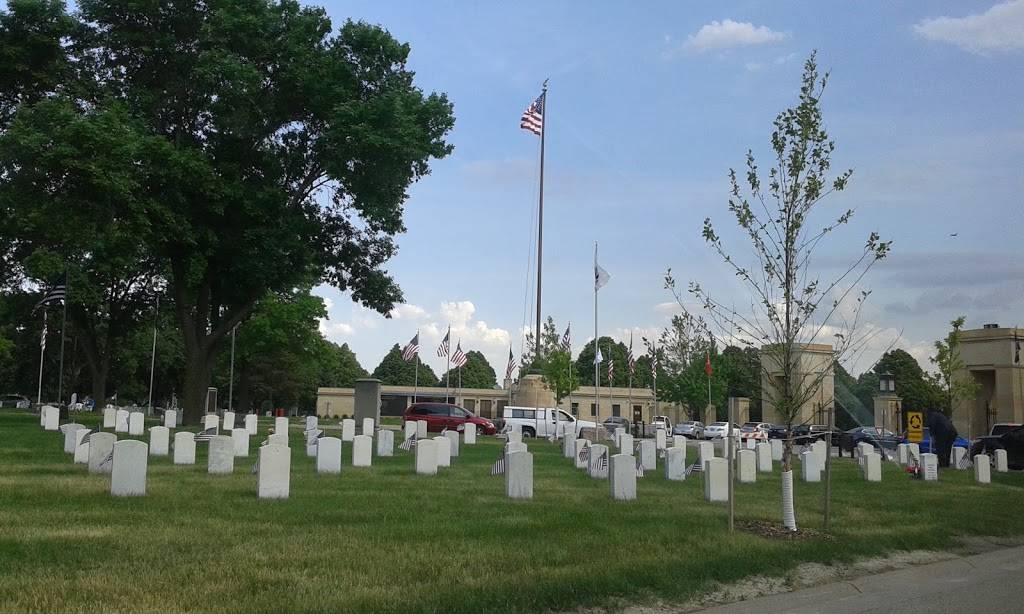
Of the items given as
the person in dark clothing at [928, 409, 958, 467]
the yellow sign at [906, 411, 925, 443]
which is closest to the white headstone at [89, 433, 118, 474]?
the person in dark clothing at [928, 409, 958, 467]

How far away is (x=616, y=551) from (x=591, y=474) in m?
9.01

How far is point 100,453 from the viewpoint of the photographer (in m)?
15.3

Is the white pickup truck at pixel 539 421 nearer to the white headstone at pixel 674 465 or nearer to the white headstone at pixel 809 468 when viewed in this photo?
the white headstone at pixel 809 468

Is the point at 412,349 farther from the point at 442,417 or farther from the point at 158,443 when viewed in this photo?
the point at 158,443

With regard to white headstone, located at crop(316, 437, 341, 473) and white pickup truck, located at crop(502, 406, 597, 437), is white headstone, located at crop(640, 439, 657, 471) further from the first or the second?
white pickup truck, located at crop(502, 406, 597, 437)

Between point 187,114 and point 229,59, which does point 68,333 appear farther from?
point 229,59

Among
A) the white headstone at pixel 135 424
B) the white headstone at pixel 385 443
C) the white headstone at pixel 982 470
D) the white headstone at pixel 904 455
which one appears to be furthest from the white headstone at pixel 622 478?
the white headstone at pixel 135 424

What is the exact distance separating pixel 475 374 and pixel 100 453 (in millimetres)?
105929

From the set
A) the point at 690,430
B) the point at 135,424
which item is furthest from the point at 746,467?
the point at 690,430

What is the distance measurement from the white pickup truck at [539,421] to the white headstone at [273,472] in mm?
28780

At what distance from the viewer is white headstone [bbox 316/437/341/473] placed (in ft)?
55.2

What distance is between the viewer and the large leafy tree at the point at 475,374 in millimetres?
115213

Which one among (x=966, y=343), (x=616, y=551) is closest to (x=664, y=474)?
(x=616, y=551)

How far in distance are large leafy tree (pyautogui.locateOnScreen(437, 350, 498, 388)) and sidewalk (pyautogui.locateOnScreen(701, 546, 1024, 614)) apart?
100869mm
